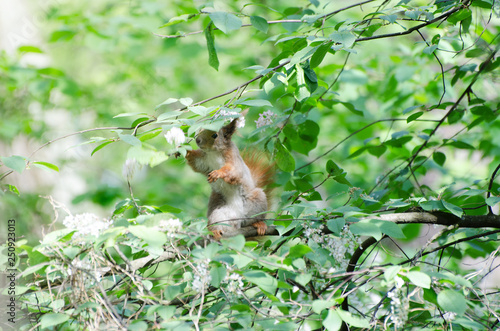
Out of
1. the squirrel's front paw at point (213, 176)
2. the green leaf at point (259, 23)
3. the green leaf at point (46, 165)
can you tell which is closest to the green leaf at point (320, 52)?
the green leaf at point (259, 23)

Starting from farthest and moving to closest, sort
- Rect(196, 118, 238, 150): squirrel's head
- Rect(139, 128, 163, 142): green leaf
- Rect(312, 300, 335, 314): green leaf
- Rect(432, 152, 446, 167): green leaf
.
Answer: Rect(432, 152, 446, 167): green leaf < Rect(196, 118, 238, 150): squirrel's head < Rect(139, 128, 163, 142): green leaf < Rect(312, 300, 335, 314): green leaf

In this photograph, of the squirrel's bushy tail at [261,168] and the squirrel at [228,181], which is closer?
the squirrel at [228,181]

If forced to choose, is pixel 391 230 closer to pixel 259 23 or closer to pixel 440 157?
pixel 259 23

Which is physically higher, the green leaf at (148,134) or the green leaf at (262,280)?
the green leaf at (148,134)

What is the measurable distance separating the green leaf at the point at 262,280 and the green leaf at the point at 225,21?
0.84 meters

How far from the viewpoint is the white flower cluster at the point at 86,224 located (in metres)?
1.42

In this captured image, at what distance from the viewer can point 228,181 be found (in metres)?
2.57

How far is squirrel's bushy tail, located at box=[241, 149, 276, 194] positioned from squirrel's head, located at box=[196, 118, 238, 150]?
12.7 inches

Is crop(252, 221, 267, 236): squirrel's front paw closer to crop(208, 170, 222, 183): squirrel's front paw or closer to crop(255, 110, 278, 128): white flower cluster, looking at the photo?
crop(208, 170, 222, 183): squirrel's front paw

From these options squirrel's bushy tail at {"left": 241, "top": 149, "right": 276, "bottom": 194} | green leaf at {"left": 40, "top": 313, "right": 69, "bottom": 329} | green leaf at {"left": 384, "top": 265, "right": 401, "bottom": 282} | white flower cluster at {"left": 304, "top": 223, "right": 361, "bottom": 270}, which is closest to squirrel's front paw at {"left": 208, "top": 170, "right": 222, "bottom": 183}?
squirrel's bushy tail at {"left": 241, "top": 149, "right": 276, "bottom": 194}

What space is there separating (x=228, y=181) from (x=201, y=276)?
1.22m

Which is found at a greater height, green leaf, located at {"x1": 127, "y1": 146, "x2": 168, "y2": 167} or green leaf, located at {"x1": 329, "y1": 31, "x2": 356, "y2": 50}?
green leaf, located at {"x1": 329, "y1": 31, "x2": 356, "y2": 50}

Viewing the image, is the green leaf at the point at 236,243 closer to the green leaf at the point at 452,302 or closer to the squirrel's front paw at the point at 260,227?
the green leaf at the point at 452,302

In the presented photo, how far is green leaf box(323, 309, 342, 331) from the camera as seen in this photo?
1.22 metres
